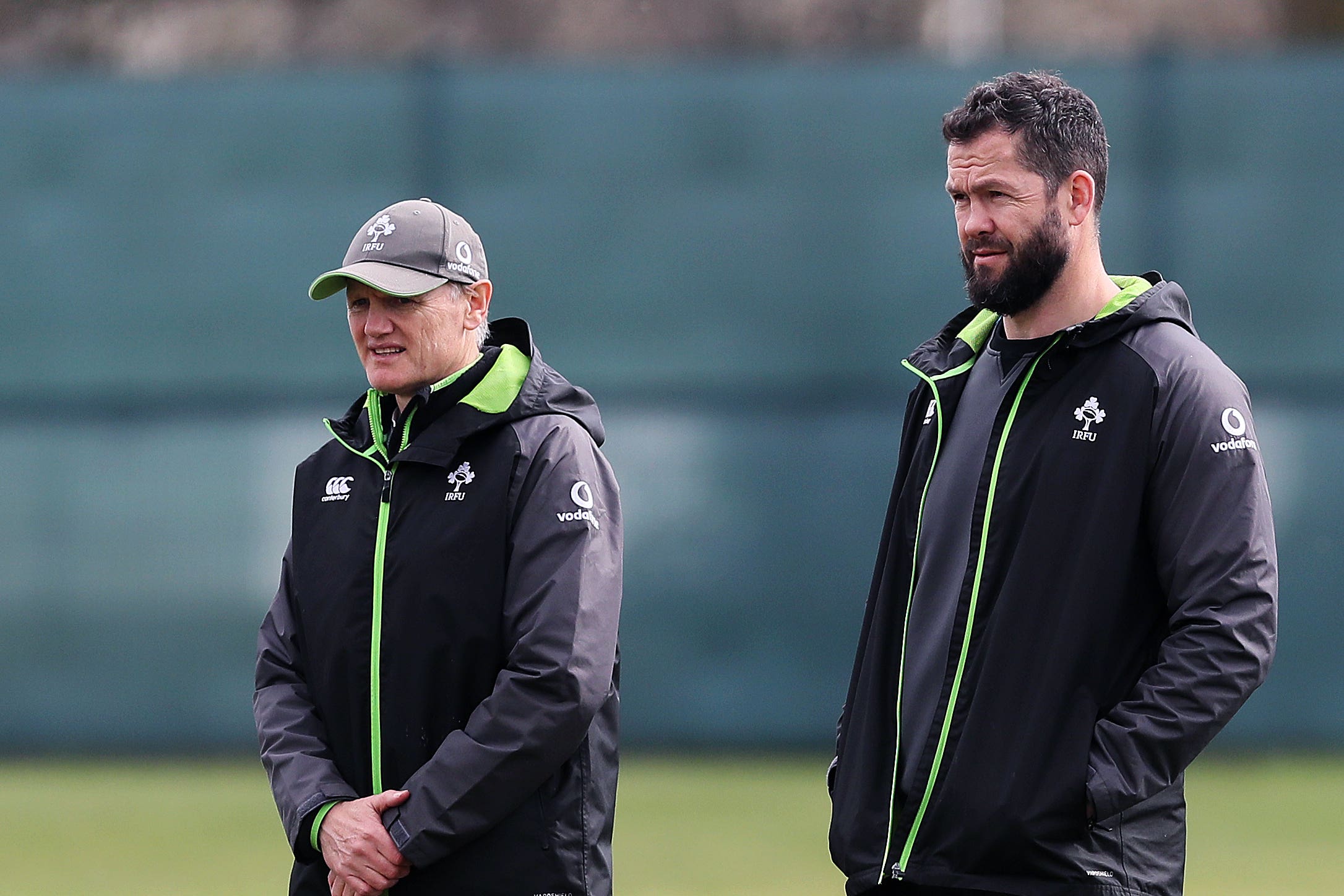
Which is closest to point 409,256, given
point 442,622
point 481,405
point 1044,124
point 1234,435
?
point 481,405

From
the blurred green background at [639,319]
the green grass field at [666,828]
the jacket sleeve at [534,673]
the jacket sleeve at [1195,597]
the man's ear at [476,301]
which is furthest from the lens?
the blurred green background at [639,319]

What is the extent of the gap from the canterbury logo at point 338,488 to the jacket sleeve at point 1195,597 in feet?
4.69

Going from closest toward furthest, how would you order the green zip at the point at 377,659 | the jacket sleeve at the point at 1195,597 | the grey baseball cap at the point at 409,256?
the jacket sleeve at the point at 1195,597
the green zip at the point at 377,659
the grey baseball cap at the point at 409,256

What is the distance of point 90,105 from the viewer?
8.19m

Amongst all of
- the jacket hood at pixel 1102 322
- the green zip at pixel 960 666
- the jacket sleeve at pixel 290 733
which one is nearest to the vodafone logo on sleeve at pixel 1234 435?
the jacket hood at pixel 1102 322

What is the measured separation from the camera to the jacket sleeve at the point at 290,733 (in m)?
3.02

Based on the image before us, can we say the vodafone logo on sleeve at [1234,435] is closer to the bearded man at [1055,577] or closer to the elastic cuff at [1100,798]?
the bearded man at [1055,577]

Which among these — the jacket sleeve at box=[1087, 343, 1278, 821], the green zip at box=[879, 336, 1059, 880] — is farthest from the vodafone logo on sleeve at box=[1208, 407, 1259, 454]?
the green zip at box=[879, 336, 1059, 880]

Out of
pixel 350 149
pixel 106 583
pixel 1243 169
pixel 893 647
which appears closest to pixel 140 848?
pixel 106 583

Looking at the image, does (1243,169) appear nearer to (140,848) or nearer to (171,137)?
(171,137)

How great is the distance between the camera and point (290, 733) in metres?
3.12

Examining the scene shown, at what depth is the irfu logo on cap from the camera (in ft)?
10.5

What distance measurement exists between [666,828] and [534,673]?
12.5ft

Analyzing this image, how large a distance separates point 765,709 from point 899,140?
2785 mm
